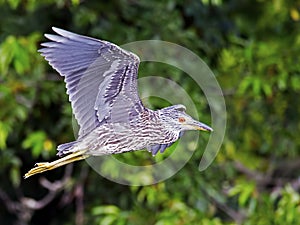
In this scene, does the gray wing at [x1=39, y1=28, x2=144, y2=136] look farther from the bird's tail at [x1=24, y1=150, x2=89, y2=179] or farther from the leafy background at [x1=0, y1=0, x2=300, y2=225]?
the leafy background at [x1=0, y1=0, x2=300, y2=225]

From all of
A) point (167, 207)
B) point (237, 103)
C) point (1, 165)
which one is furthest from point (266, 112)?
point (1, 165)

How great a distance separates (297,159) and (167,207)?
146cm

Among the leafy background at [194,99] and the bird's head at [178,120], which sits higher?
the bird's head at [178,120]

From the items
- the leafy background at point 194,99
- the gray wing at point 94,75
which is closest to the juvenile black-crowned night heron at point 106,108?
the gray wing at point 94,75

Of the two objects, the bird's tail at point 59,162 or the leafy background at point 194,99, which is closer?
the bird's tail at point 59,162

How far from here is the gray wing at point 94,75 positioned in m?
1.45

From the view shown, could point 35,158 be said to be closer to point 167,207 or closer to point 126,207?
point 126,207

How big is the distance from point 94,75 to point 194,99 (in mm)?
2027

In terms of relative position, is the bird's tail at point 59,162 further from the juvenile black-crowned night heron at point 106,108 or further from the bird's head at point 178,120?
the bird's head at point 178,120

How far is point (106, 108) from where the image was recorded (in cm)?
145

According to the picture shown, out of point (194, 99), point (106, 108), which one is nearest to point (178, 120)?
point (106, 108)

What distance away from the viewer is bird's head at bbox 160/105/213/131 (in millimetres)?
1394

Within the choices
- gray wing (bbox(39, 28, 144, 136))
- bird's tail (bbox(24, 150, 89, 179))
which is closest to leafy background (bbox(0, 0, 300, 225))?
gray wing (bbox(39, 28, 144, 136))

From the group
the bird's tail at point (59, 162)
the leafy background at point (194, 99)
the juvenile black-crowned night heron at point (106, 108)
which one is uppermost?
the juvenile black-crowned night heron at point (106, 108)
